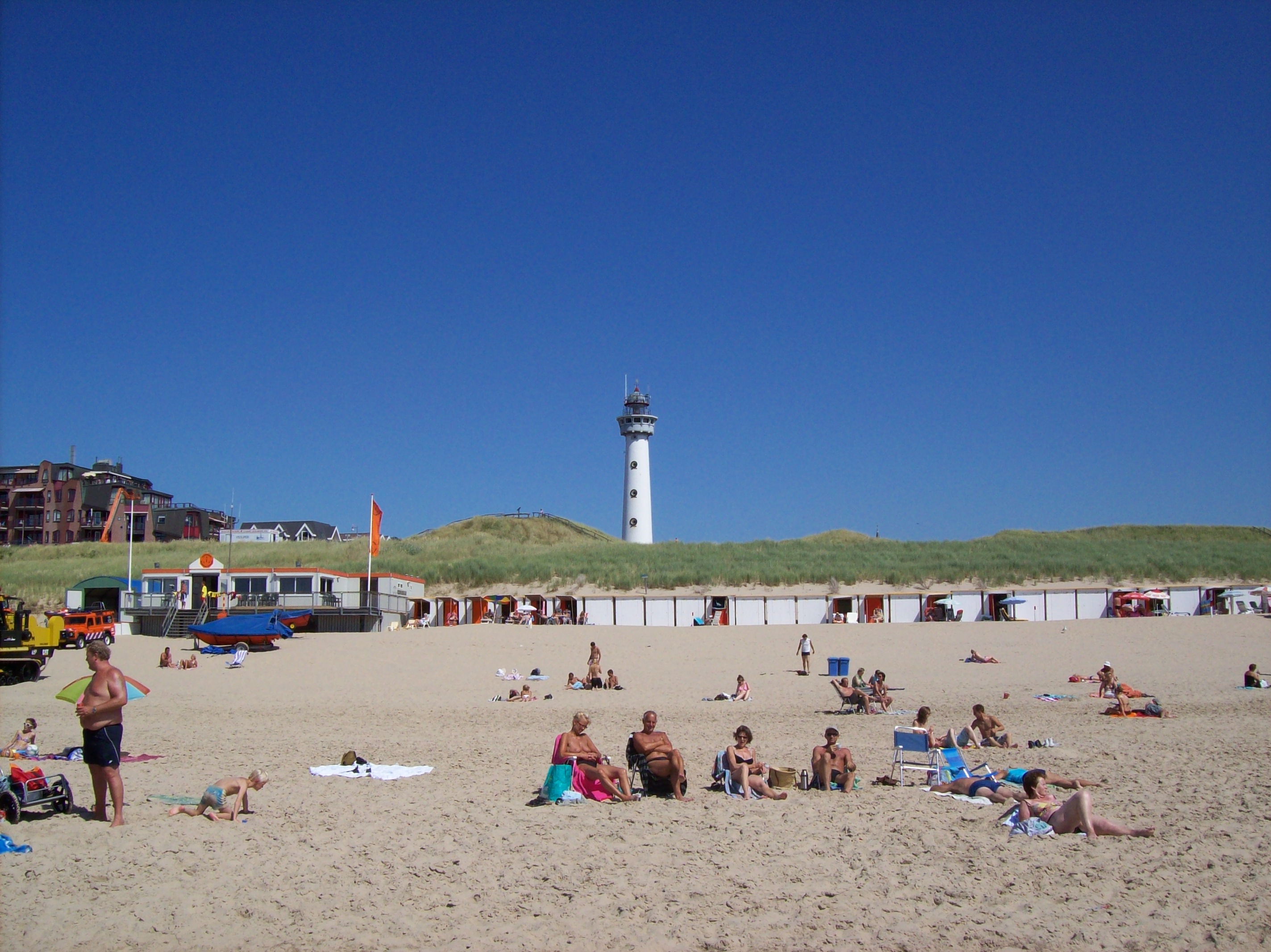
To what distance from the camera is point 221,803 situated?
306 inches

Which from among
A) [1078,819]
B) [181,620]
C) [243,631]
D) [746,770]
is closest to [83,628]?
[181,620]

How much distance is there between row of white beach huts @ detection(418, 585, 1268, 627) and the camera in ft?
107

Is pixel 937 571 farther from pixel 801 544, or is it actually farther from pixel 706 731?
pixel 706 731

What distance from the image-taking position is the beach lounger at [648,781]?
29.1 ft

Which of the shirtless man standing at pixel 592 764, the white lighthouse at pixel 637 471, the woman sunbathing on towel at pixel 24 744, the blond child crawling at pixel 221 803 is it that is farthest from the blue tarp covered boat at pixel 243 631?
the white lighthouse at pixel 637 471

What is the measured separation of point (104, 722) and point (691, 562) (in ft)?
135

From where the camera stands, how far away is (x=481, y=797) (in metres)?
8.77

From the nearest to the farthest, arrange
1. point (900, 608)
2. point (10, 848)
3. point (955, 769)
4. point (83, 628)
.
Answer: point (10, 848), point (955, 769), point (83, 628), point (900, 608)

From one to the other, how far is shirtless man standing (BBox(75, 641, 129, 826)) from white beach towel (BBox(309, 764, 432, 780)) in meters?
2.49

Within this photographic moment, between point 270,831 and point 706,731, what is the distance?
22.5 ft

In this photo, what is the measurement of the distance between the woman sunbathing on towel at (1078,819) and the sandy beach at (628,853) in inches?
5.7

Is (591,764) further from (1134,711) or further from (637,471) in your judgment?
(637,471)

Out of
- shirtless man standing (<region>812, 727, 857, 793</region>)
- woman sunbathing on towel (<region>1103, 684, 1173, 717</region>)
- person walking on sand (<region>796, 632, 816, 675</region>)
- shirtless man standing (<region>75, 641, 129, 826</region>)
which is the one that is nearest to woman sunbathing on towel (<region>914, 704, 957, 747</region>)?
shirtless man standing (<region>812, 727, 857, 793</region>)

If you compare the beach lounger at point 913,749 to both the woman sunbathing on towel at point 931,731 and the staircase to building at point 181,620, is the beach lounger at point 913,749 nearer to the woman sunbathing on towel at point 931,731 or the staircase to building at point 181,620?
the woman sunbathing on towel at point 931,731
